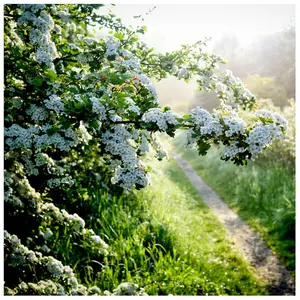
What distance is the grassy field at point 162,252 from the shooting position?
5.02 metres

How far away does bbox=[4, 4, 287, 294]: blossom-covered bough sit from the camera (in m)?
2.46

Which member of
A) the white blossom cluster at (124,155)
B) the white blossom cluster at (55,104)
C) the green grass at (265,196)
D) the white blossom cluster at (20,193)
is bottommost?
the green grass at (265,196)

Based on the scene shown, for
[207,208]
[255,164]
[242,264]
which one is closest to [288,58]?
[255,164]

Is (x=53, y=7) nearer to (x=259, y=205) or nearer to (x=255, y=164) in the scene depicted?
(x=259, y=205)

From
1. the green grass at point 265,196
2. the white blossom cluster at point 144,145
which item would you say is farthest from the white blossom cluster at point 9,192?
the green grass at point 265,196

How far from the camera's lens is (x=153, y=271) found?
530 cm

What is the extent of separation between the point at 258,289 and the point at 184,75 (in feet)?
11.6

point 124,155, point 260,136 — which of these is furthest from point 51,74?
point 260,136

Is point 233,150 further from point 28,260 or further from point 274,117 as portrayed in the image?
point 28,260

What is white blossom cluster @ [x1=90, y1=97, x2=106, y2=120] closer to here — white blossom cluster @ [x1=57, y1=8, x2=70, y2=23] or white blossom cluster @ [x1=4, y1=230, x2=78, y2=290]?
white blossom cluster @ [x1=57, y1=8, x2=70, y2=23]

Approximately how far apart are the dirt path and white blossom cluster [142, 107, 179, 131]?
4.30 meters

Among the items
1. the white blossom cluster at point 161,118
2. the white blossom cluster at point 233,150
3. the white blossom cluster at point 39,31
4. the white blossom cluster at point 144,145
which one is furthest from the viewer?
the white blossom cluster at point 39,31

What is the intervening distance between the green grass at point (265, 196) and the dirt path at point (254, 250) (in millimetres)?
152

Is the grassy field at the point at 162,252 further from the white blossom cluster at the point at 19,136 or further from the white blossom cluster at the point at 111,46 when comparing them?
the white blossom cluster at the point at 111,46
